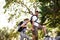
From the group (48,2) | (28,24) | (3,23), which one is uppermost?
(48,2)

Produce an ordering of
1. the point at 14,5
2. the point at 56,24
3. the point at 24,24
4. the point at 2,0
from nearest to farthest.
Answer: the point at 24,24, the point at 56,24, the point at 14,5, the point at 2,0

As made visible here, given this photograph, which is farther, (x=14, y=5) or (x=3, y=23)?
(x=3, y=23)

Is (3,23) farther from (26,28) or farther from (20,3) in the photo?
(26,28)

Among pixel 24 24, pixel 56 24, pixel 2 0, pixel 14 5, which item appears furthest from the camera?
pixel 2 0

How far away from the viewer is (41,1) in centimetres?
324

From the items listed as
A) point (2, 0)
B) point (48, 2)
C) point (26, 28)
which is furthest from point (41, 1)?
point (2, 0)

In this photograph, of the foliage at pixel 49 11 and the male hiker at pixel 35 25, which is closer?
the male hiker at pixel 35 25

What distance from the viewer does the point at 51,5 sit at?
316 centimetres

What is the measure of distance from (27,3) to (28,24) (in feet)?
1.77

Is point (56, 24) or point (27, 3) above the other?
point (27, 3)

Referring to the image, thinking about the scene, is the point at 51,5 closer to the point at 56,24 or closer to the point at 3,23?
the point at 56,24

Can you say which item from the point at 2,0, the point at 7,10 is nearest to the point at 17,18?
the point at 7,10

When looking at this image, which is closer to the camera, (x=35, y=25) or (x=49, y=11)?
(x=35, y=25)

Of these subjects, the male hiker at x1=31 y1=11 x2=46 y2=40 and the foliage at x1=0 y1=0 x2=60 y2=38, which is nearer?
the male hiker at x1=31 y1=11 x2=46 y2=40
